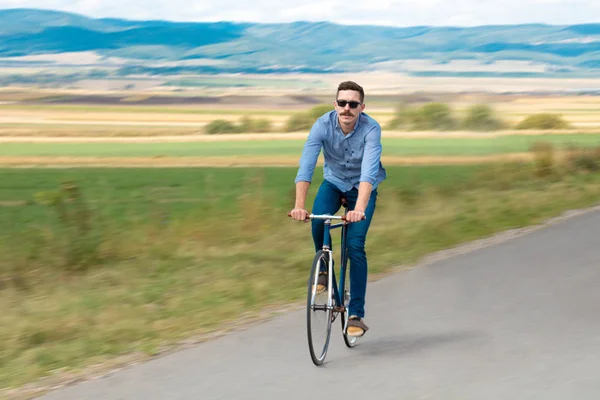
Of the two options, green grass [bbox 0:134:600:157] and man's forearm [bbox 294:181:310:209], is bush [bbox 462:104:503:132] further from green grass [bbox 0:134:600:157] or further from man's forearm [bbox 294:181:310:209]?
man's forearm [bbox 294:181:310:209]

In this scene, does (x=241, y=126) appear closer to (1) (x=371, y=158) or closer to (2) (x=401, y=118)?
(2) (x=401, y=118)

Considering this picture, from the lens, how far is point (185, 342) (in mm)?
7754

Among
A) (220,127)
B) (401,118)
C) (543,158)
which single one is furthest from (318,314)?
(401,118)

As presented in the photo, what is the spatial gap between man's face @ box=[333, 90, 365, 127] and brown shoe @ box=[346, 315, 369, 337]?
1354 millimetres

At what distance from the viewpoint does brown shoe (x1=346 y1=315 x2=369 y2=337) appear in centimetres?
723

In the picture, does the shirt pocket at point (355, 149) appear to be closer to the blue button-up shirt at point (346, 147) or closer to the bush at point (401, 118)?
the blue button-up shirt at point (346, 147)

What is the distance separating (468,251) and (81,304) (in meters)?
4.59

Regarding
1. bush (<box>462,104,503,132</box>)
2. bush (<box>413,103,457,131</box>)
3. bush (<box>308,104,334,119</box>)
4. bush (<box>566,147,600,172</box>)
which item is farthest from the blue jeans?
bush (<box>413,103,457,131</box>)

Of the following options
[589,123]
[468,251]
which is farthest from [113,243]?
[589,123]

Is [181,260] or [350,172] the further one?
[181,260]

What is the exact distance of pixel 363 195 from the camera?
6.94 meters

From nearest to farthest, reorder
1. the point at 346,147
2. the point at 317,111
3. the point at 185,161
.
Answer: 1. the point at 346,147
2. the point at 185,161
3. the point at 317,111

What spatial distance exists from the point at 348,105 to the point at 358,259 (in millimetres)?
1070

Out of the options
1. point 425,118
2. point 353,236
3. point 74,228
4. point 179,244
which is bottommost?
point 425,118
